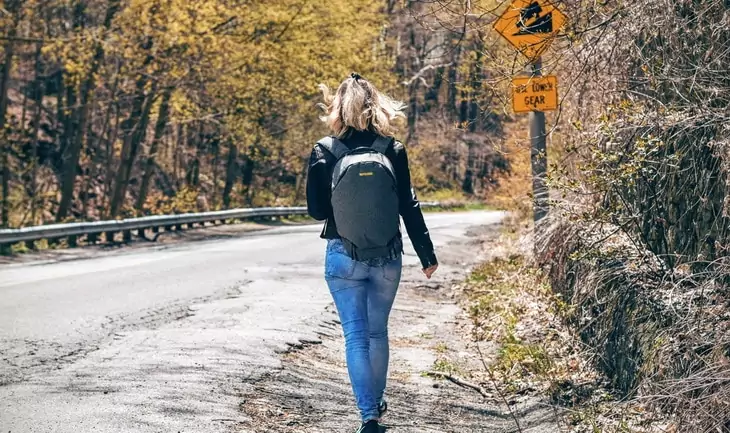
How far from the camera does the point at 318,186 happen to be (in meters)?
5.97

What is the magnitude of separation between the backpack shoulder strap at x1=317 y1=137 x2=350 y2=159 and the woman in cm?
2

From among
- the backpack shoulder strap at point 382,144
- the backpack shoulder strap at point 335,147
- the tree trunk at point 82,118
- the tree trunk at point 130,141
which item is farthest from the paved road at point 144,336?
the tree trunk at point 130,141

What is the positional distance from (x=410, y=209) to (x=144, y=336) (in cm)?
425

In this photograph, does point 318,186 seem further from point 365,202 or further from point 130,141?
point 130,141

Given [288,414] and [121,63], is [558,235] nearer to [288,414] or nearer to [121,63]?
[288,414]

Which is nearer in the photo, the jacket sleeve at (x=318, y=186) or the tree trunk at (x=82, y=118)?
the jacket sleeve at (x=318, y=186)

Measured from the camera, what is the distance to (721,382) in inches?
207

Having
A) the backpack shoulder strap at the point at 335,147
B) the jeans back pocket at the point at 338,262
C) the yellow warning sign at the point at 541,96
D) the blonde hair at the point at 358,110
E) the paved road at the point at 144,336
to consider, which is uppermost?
the yellow warning sign at the point at 541,96

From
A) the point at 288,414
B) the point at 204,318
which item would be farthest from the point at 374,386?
the point at 204,318

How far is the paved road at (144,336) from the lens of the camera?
6.50 metres

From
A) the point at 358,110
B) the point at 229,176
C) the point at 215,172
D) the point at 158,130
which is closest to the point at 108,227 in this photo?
the point at 158,130

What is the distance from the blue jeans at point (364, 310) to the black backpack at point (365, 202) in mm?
121

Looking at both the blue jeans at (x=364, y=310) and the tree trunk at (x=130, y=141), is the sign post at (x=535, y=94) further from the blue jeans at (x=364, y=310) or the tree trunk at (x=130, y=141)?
the tree trunk at (x=130, y=141)

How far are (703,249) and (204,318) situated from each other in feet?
17.5
